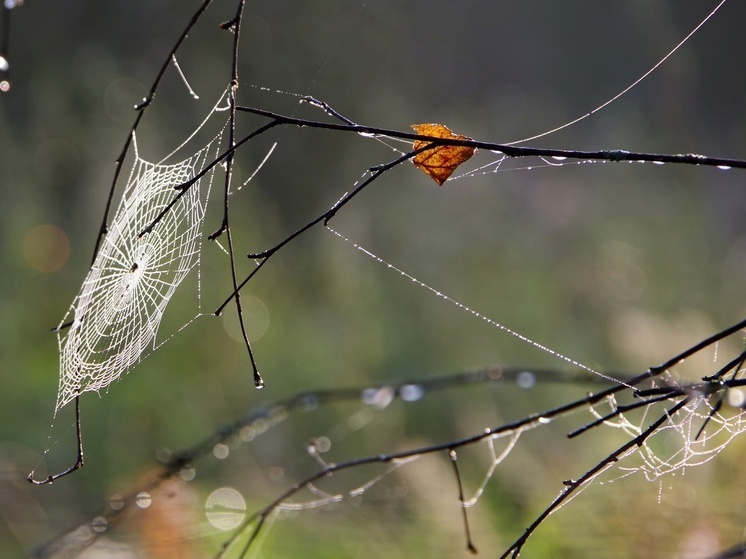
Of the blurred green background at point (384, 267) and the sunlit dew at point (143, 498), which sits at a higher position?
the blurred green background at point (384, 267)

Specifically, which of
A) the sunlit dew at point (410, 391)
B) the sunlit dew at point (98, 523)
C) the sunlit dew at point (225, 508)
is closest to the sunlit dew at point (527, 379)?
the sunlit dew at point (410, 391)

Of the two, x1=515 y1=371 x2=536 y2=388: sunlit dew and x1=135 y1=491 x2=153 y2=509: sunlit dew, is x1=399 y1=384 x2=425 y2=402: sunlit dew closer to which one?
x1=515 y1=371 x2=536 y2=388: sunlit dew

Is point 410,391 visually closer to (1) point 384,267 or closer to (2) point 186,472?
(2) point 186,472

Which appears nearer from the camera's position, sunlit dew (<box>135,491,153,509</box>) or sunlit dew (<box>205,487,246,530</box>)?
sunlit dew (<box>135,491,153,509</box>)

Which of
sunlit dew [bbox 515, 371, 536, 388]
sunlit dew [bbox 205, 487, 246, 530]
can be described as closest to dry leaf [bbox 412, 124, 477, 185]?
sunlit dew [bbox 515, 371, 536, 388]

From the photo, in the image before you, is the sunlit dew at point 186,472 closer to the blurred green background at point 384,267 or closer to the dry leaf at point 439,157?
the blurred green background at point 384,267

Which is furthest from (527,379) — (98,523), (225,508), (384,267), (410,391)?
(384,267)
